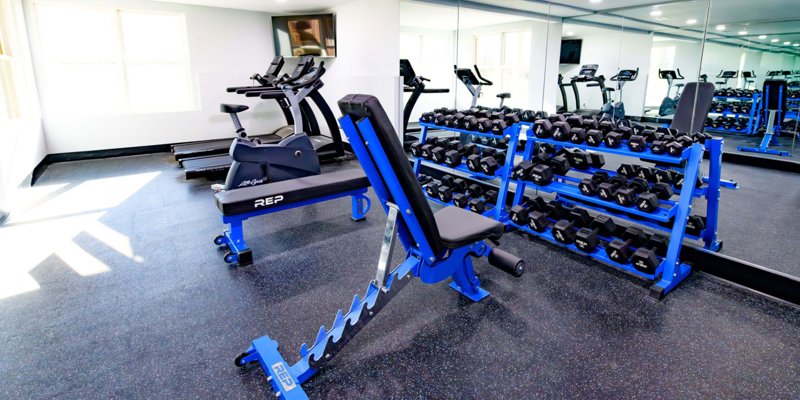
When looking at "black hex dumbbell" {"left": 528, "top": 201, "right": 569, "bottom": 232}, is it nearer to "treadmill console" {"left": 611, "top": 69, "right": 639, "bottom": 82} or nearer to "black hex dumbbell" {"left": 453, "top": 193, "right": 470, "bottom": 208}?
"black hex dumbbell" {"left": 453, "top": 193, "right": 470, "bottom": 208}

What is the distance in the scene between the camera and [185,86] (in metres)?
6.54

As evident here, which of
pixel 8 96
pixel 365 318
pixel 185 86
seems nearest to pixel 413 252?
pixel 365 318

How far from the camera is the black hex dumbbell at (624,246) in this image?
7.98ft

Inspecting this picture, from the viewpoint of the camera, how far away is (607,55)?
4.67 m

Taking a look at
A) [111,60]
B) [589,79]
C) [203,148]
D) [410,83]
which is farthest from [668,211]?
[111,60]

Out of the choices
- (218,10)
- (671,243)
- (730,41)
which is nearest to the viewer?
(671,243)

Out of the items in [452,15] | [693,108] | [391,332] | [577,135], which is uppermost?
[452,15]

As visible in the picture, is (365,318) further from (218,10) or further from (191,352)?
(218,10)

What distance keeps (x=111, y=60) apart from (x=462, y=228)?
246 inches

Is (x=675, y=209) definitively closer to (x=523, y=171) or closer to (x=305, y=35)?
(x=523, y=171)

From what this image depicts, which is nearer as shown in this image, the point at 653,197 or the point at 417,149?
the point at 653,197

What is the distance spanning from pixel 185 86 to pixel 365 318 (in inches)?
245

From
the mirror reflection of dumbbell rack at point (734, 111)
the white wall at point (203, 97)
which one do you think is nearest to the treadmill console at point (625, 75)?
the mirror reflection of dumbbell rack at point (734, 111)

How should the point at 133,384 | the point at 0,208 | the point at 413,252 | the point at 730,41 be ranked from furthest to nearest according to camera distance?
the point at 730,41 < the point at 0,208 < the point at 413,252 < the point at 133,384
